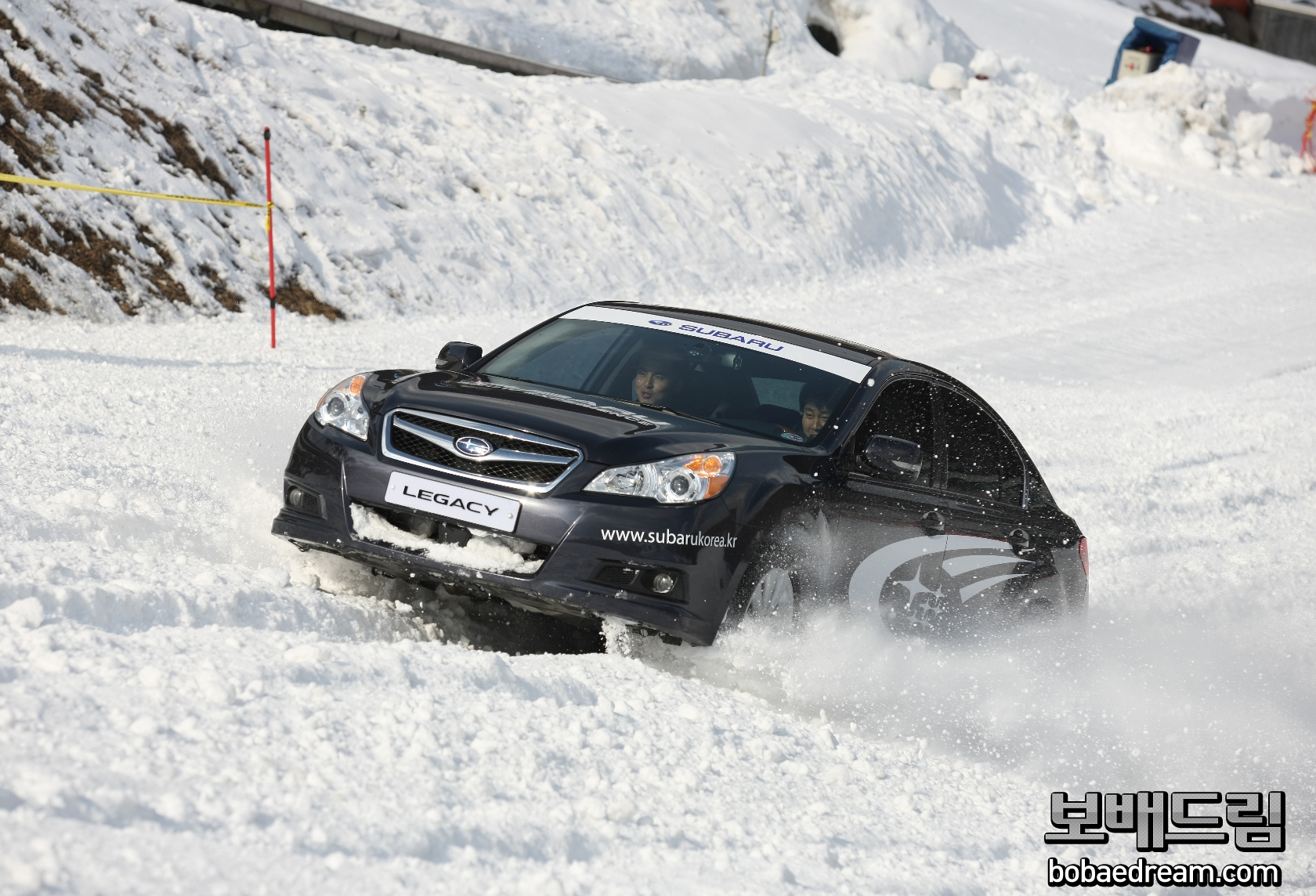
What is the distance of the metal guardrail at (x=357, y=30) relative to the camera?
17.7 m

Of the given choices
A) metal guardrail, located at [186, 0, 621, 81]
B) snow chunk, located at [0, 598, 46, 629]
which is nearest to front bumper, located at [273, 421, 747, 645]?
snow chunk, located at [0, 598, 46, 629]

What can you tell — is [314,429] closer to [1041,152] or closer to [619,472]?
[619,472]

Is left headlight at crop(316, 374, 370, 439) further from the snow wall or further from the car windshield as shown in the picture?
the snow wall

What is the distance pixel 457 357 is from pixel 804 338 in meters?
1.60

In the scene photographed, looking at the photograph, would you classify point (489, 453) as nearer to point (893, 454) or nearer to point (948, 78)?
point (893, 454)

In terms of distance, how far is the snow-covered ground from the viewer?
3275 millimetres

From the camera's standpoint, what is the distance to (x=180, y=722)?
11.1 ft

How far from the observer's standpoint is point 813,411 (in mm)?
5703

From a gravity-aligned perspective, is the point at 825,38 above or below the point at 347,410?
below

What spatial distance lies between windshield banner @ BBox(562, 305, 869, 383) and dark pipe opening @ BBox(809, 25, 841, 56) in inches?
902

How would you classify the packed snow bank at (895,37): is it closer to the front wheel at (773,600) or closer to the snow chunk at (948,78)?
the snow chunk at (948,78)

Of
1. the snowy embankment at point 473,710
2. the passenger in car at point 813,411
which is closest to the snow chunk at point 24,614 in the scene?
the snowy embankment at point 473,710

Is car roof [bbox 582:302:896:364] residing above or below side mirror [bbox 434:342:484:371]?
above
